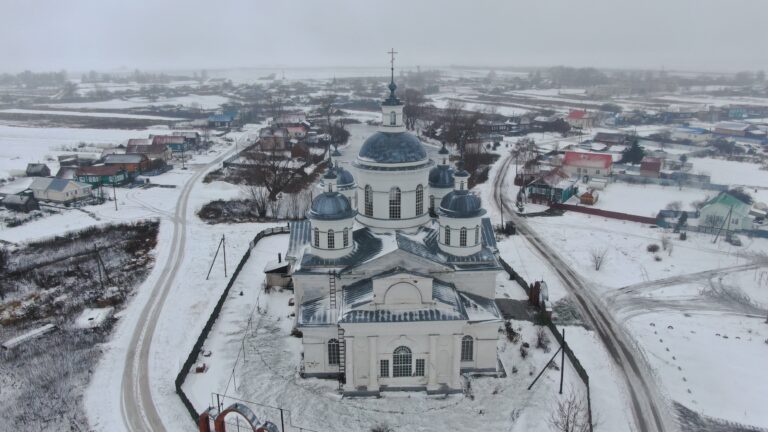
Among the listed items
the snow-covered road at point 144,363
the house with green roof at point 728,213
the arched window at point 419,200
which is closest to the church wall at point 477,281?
the arched window at point 419,200

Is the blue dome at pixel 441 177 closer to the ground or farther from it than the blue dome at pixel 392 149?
closer to the ground

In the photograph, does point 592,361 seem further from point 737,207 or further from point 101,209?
point 101,209

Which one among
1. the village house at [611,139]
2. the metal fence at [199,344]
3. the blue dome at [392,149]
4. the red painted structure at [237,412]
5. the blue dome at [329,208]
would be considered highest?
the blue dome at [392,149]

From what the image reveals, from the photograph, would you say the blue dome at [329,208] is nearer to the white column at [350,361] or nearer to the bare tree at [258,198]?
the white column at [350,361]

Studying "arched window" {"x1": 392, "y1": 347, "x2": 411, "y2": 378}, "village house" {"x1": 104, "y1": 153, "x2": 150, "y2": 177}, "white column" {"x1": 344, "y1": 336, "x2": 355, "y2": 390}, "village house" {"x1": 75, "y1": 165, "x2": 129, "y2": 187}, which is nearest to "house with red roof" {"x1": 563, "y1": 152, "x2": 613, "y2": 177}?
"arched window" {"x1": 392, "y1": 347, "x2": 411, "y2": 378}

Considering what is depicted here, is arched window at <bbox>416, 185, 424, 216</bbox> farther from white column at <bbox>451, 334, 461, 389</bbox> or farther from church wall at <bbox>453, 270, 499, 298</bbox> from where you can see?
white column at <bbox>451, 334, 461, 389</bbox>

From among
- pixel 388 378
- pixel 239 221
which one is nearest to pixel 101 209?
pixel 239 221
